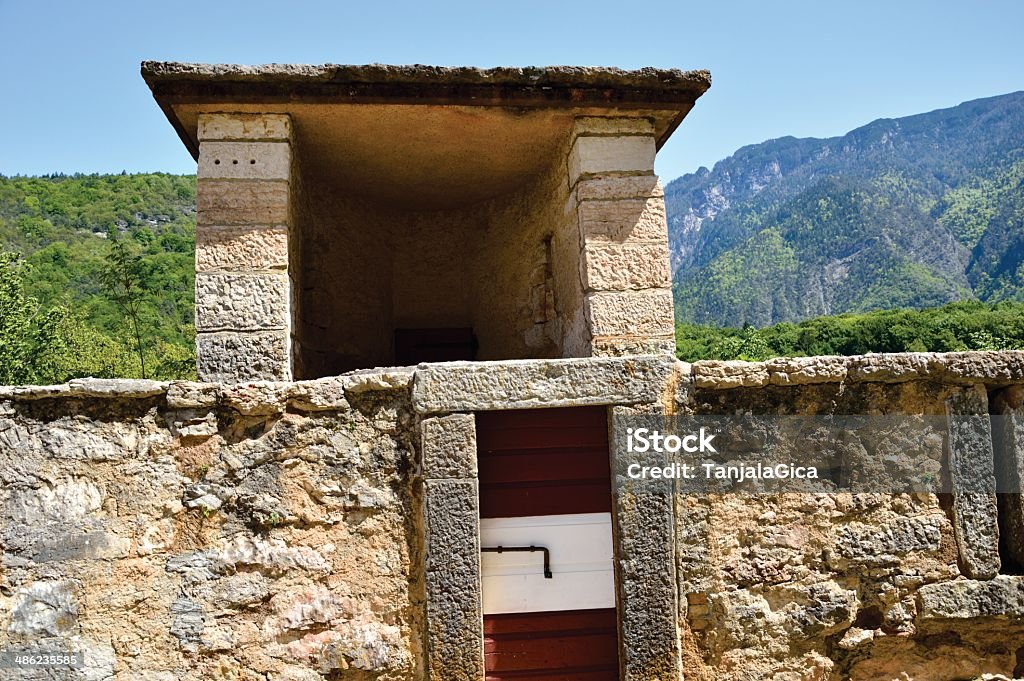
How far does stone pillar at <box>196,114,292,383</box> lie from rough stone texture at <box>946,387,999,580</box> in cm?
328

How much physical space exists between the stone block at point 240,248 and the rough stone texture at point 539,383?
1.26 m

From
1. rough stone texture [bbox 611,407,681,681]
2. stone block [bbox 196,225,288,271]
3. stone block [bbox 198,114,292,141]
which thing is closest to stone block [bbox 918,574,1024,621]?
Answer: rough stone texture [bbox 611,407,681,681]

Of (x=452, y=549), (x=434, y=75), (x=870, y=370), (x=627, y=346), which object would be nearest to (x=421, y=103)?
(x=434, y=75)

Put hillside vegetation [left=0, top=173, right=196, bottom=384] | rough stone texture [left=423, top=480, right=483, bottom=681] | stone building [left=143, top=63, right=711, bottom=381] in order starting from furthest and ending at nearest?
hillside vegetation [left=0, top=173, right=196, bottom=384] → stone building [left=143, top=63, right=711, bottom=381] → rough stone texture [left=423, top=480, right=483, bottom=681]

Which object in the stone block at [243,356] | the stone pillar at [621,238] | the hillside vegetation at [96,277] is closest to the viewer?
the stone block at [243,356]

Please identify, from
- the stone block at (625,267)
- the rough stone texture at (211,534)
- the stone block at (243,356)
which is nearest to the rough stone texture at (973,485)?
the stone block at (625,267)

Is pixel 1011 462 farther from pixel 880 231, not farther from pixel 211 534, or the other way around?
pixel 880 231

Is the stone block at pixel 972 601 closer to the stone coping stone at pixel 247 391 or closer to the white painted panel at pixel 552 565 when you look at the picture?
the white painted panel at pixel 552 565

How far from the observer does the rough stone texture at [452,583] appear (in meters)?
3.19

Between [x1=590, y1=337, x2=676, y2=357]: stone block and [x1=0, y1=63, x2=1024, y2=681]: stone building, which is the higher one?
[x1=590, y1=337, x2=676, y2=357]: stone block

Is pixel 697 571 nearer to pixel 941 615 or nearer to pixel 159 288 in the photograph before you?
pixel 941 615

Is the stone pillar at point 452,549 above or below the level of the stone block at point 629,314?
below

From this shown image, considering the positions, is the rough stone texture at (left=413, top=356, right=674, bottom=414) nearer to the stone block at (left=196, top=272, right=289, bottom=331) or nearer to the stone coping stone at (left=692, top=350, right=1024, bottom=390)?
the stone coping stone at (left=692, top=350, right=1024, bottom=390)

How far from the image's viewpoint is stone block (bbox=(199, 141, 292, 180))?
4.04m
